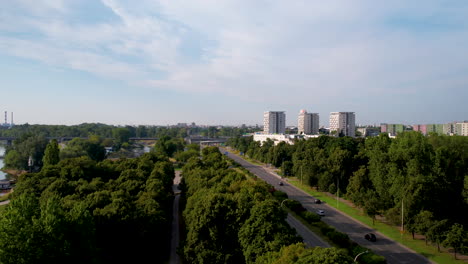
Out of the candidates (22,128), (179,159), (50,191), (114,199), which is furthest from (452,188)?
(22,128)

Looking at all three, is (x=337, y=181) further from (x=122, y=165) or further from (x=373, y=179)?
(x=122, y=165)

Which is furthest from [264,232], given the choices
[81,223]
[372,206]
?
[372,206]

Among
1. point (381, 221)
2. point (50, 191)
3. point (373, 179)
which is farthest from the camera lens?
point (373, 179)

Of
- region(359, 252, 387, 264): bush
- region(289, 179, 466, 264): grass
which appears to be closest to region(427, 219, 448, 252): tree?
region(289, 179, 466, 264): grass

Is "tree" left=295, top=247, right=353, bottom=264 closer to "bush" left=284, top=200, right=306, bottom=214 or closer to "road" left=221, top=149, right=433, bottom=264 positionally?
"road" left=221, top=149, right=433, bottom=264

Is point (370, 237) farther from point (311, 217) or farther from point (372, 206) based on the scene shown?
point (311, 217)

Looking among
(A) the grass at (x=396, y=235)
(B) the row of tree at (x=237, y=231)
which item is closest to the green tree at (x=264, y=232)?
(B) the row of tree at (x=237, y=231)
